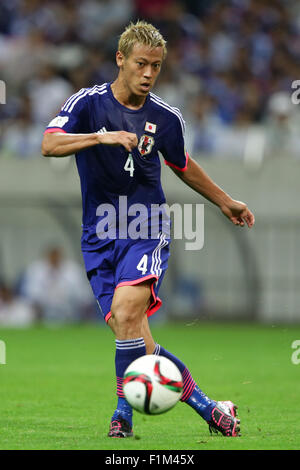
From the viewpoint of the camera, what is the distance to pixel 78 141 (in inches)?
223

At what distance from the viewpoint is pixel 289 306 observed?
17.7m

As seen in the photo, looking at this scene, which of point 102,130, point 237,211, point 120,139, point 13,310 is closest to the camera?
point 120,139

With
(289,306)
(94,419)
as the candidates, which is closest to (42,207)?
(289,306)

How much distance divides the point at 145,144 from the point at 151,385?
162cm

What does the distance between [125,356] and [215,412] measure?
718 millimetres

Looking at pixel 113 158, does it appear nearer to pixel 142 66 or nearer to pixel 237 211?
pixel 142 66

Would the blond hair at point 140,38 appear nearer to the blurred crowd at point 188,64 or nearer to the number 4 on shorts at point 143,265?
the number 4 on shorts at point 143,265

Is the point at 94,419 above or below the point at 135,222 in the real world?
below

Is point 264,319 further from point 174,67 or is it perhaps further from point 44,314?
point 174,67

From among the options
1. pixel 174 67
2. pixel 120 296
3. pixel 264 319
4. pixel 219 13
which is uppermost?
pixel 219 13

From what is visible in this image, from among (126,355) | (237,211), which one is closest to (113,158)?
(237,211)

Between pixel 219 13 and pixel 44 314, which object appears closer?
pixel 44 314
